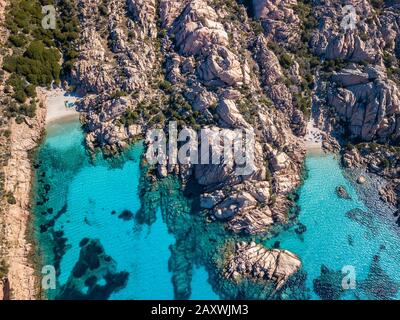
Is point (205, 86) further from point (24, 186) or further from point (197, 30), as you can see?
point (24, 186)

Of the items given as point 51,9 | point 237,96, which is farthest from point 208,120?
point 51,9

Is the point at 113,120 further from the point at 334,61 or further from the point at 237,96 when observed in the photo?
the point at 334,61

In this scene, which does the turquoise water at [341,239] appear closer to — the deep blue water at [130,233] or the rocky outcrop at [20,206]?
the deep blue water at [130,233]

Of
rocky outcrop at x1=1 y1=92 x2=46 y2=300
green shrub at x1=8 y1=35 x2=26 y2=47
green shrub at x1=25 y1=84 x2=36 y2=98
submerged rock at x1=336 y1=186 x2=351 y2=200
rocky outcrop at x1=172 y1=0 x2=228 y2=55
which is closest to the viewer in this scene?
rocky outcrop at x1=1 y1=92 x2=46 y2=300

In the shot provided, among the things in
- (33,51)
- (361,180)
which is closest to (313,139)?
(361,180)

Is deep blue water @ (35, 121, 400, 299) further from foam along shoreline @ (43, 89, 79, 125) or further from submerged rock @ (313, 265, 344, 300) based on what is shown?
foam along shoreline @ (43, 89, 79, 125)

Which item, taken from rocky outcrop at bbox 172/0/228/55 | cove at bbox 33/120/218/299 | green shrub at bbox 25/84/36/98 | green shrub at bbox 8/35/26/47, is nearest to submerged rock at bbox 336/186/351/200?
cove at bbox 33/120/218/299

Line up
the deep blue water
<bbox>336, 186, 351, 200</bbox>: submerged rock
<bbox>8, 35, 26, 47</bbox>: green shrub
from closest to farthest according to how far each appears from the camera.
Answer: the deep blue water < <bbox>336, 186, 351, 200</bbox>: submerged rock < <bbox>8, 35, 26, 47</bbox>: green shrub

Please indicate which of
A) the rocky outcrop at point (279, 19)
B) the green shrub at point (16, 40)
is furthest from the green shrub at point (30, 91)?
the rocky outcrop at point (279, 19)
